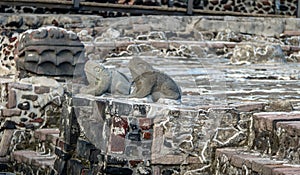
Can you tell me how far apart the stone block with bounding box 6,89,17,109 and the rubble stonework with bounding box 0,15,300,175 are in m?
0.01

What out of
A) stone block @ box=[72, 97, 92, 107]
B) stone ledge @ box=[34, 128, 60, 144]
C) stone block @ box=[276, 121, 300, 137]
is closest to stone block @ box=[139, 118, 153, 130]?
stone block @ box=[72, 97, 92, 107]

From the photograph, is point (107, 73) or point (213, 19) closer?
point (107, 73)

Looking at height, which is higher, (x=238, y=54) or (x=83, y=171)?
(x=238, y=54)

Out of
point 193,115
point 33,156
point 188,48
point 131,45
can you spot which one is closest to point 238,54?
point 188,48

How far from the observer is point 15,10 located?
1457cm

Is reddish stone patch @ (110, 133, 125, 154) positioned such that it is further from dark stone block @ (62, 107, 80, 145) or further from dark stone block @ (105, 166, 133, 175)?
dark stone block @ (62, 107, 80, 145)

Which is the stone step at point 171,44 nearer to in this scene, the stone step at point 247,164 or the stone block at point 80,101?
the stone block at point 80,101

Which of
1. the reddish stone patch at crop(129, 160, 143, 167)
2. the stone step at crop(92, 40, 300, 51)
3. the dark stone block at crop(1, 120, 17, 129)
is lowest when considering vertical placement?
the dark stone block at crop(1, 120, 17, 129)

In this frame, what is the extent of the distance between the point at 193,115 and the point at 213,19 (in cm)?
634

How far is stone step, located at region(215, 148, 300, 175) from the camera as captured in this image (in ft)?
20.0

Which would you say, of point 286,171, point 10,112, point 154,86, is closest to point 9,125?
point 10,112

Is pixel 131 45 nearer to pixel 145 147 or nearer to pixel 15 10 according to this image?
pixel 15 10

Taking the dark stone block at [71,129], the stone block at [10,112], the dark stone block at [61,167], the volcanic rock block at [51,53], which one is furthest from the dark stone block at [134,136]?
the stone block at [10,112]

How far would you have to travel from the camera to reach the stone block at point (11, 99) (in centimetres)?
957
